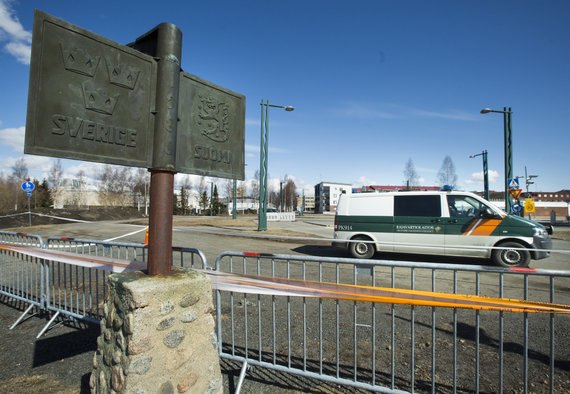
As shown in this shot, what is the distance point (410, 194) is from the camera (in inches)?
348

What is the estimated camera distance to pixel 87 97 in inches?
80.0

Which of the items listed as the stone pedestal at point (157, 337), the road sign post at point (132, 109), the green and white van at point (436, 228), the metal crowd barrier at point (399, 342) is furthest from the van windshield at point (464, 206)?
the stone pedestal at point (157, 337)

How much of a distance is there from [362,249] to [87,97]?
8407 millimetres

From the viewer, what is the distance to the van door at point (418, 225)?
841 cm

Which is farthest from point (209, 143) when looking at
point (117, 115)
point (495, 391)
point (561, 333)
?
point (561, 333)

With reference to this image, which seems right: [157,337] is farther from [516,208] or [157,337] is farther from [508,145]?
[516,208]

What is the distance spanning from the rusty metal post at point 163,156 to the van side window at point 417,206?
25.8ft

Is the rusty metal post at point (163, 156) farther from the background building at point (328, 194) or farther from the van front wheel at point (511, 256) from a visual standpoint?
the background building at point (328, 194)

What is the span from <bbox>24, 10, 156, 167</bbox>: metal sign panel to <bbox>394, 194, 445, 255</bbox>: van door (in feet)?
26.2

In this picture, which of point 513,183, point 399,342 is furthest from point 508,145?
point 399,342

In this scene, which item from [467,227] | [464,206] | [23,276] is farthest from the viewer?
[464,206]

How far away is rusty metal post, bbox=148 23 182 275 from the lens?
227cm

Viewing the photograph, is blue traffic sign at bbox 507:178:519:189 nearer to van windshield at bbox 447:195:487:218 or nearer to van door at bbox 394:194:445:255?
van windshield at bbox 447:195:487:218

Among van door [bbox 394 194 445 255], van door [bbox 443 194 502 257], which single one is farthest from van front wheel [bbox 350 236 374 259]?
van door [bbox 443 194 502 257]
